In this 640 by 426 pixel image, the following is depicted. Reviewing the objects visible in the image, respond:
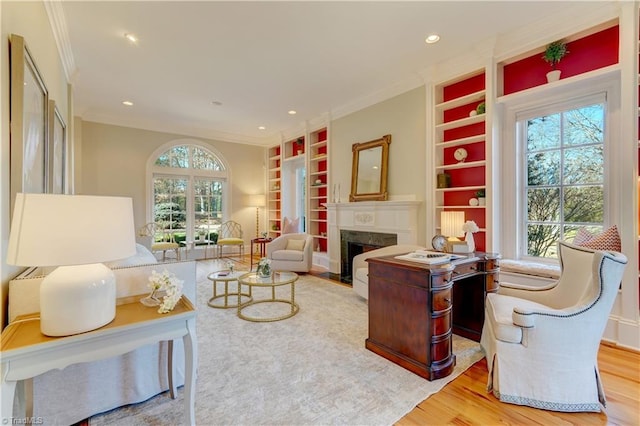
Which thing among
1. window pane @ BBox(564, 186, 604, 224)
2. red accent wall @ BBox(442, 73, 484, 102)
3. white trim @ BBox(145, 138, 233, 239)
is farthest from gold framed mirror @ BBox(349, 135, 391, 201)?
white trim @ BBox(145, 138, 233, 239)

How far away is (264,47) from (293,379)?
129 inches

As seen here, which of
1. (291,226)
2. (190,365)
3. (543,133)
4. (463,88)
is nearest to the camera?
(190,365)

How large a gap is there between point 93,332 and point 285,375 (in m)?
1.26

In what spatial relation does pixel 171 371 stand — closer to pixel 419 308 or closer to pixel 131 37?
pixel 419 308

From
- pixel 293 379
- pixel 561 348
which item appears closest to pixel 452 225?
pixel 561 348

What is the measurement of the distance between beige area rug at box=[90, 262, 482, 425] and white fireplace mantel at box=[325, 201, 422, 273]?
5.27ft

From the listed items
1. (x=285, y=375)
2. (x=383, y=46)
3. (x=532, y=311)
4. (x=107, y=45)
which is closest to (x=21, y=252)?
(x=285, y=375)

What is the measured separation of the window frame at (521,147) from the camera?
266 centimetres

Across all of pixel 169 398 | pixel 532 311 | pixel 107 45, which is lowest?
pixel 169 398

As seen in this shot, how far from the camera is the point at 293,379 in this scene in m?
1.99

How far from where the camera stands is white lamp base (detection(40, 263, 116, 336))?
119 centimetres

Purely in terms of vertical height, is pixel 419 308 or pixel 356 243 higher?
pixel 356 243

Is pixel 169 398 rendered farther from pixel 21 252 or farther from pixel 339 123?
pixel 339 123

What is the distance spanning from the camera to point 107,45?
3184 mm
